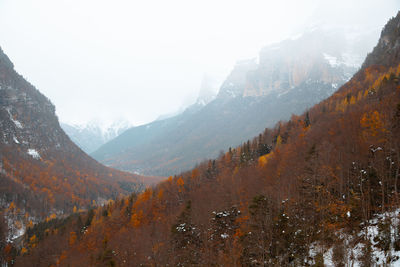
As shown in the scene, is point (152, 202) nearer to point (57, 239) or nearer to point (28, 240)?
point (57, 239)

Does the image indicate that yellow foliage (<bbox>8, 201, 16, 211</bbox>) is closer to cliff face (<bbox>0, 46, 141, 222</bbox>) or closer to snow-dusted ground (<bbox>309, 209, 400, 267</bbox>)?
cliff face (<bbox>0, 46, 141, 222</bbox>)

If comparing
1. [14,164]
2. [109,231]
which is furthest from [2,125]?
[109,231]

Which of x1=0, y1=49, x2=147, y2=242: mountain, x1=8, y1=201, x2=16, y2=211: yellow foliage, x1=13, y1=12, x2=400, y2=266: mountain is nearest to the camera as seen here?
x1=13, y1=12, x2=400, y2=266: mountain

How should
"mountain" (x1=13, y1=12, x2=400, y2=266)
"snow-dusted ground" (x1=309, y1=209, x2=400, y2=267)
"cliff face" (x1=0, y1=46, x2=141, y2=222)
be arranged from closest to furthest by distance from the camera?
1. "snow-dusted ground" (x1=309, y1=209, x2=400, y2=267)
2. "mountain" (x1=13, y1=12, x2=400, y2=266)
3. "cliff face" (x1=0, y1=46, x2=141, y2=222)

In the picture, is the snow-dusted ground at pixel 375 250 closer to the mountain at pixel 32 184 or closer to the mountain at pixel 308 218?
the mountain at pixel 308 218

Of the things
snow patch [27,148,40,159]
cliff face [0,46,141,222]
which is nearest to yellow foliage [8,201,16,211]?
cliff face [0,46,141,222]

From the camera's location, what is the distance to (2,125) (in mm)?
185750

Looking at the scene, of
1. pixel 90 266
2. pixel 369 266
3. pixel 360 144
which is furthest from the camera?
pixel 90 266

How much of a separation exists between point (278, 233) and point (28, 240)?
102848 millimetres

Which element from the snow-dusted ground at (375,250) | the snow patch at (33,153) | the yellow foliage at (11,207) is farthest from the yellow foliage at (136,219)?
the snow patch at (33,153)

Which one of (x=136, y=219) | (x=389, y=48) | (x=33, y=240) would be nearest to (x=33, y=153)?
(x=33, y=240)

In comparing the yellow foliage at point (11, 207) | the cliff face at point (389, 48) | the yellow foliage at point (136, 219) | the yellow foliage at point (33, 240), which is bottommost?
the yellow foliage at point (33, 240)

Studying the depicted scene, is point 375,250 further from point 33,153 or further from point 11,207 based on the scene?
point 33,153

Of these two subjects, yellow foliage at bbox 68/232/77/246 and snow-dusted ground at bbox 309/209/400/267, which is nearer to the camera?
snow-dusted ground at bbox 309/209/400/267
